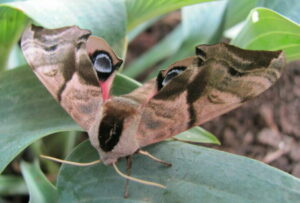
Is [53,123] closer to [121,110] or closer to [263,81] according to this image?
[121,110]

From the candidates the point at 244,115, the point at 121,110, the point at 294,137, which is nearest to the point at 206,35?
the point at 244,115

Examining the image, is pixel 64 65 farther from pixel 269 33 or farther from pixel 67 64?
pixel 269 33

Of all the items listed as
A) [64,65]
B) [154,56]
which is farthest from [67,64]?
[154,56]

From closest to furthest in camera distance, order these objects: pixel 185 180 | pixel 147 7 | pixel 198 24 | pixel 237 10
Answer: pixel 185 180 → pixel 147 7 → pixel 237 10 → pixel 198 24

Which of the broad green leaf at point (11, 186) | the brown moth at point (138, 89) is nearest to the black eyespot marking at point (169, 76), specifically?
the brown moth at point (138, 89)

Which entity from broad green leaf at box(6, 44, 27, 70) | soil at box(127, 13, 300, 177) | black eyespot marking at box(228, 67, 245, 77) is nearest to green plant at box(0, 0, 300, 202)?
black eyespot marking at box(228, 67, 245, 77)

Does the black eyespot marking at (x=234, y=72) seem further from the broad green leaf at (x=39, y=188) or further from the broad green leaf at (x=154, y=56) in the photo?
the broad green leaf at (x=154, y=56)
